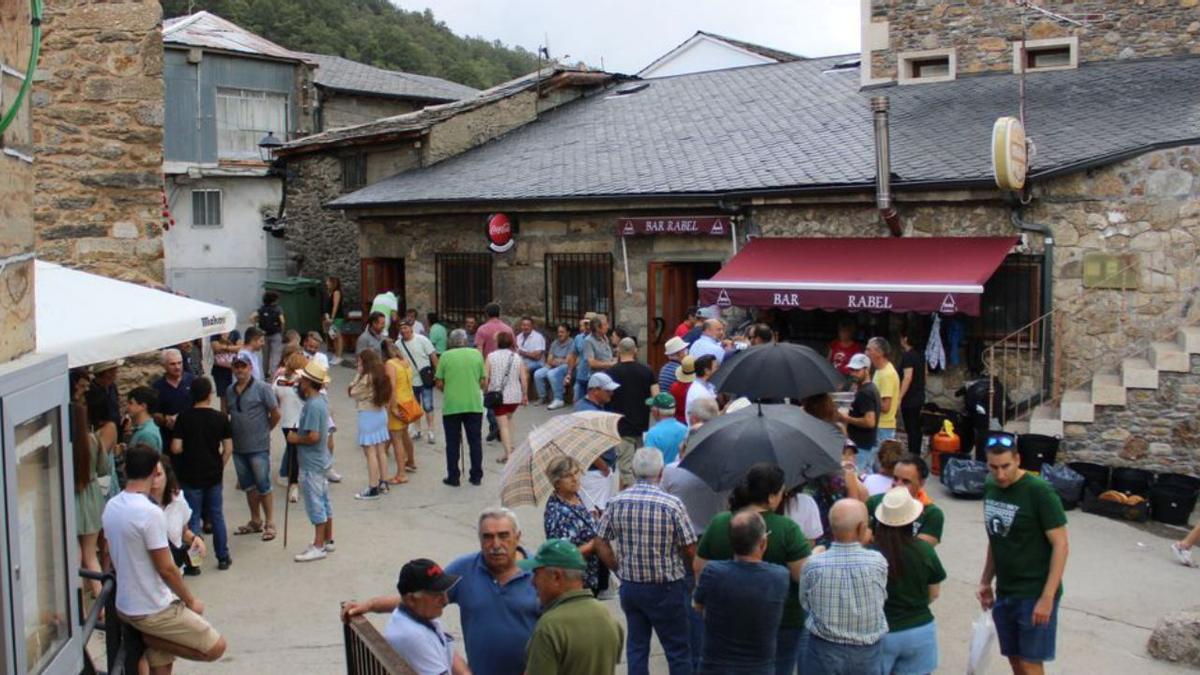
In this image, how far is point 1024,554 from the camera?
20.4 ft

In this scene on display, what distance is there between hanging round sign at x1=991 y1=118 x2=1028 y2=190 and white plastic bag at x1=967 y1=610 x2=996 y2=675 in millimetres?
Result: 7113

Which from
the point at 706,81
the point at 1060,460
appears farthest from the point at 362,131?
the point at 1060,460

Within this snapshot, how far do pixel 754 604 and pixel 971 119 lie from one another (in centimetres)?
1215

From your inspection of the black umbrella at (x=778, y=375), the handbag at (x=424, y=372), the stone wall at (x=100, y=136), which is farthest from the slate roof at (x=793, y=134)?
the stone wall at (x=100, y=136)

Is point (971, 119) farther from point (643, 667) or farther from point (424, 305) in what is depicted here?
point (643, 667)

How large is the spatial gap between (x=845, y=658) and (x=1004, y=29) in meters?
14.7

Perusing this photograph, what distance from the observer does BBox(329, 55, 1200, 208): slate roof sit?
14000 millimetres

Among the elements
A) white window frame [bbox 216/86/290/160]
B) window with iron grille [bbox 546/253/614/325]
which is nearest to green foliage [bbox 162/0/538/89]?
white window frame [bbox 216/86/290/160]

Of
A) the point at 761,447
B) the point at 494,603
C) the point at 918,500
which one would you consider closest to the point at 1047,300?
the point at 918,500

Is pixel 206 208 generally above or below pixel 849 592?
above

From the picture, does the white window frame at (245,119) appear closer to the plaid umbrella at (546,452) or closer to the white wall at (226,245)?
the white wall at (226,245)

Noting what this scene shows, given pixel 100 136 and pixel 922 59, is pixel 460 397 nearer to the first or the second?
pixel 100 136

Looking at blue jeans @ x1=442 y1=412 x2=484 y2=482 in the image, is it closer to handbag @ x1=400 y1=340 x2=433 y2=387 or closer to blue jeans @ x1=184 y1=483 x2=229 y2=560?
handbag @ x1=400 y1=340 x2=433 y2=387

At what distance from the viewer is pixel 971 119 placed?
52.5 ft
